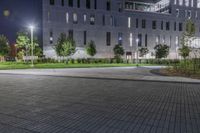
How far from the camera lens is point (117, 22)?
2623 inches

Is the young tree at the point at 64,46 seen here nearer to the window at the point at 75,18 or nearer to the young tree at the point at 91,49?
the young tree at the point at 91,49

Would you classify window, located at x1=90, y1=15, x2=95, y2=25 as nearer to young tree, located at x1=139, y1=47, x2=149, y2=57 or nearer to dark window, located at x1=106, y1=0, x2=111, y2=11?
dark window, located at x1=106, y1=0, x2=111, y2=11

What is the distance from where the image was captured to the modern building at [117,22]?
5803 cm

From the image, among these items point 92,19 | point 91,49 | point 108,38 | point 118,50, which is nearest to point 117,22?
point 108,38

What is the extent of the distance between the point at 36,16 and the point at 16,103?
53.0 meters

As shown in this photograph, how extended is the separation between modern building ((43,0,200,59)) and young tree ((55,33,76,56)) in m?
4.65

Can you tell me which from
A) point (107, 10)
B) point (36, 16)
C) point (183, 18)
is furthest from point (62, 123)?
point (183, 18)

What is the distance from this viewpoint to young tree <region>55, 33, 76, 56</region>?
51378 mm

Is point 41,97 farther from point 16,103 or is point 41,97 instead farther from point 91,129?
point 91,129

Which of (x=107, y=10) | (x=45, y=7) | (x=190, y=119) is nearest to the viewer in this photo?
(x=190, y=119)

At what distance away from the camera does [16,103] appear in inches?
377

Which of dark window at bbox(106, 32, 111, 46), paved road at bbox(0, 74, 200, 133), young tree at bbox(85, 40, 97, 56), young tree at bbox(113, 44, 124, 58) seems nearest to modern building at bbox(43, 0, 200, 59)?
dark window at bbox(106, 32, 111, 46)

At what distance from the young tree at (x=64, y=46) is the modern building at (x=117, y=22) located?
4654mm

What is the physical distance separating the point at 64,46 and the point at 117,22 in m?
21.7
